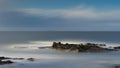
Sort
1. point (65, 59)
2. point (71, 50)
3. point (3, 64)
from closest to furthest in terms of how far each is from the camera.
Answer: point (3, 64) < point (65, 59) < point (71, 50)

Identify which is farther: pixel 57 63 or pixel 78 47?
pixel 78 47

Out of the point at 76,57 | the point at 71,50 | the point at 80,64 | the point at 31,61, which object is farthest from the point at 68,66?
the point at 71,50

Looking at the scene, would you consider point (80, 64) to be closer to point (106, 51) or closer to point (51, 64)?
point (51, 64)

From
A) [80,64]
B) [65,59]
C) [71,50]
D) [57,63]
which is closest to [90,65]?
[80,64]

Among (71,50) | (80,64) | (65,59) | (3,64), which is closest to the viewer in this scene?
(3,64)

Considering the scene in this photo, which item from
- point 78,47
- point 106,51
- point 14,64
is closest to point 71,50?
point 78,47

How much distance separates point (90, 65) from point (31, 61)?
16.3 feet

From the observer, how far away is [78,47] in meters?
39.4

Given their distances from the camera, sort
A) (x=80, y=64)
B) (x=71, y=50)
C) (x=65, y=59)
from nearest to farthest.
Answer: (x=80, y=64)
(x=65, y=59)
(x=71, y=50)

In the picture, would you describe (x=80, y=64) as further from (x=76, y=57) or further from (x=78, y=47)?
(x=78, y=47)

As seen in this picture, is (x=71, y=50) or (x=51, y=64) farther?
(x=71, y=50)

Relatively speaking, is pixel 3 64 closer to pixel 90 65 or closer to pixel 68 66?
pixel 68 66

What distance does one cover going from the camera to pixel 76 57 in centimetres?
3331

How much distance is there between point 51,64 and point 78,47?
11.4 meters
